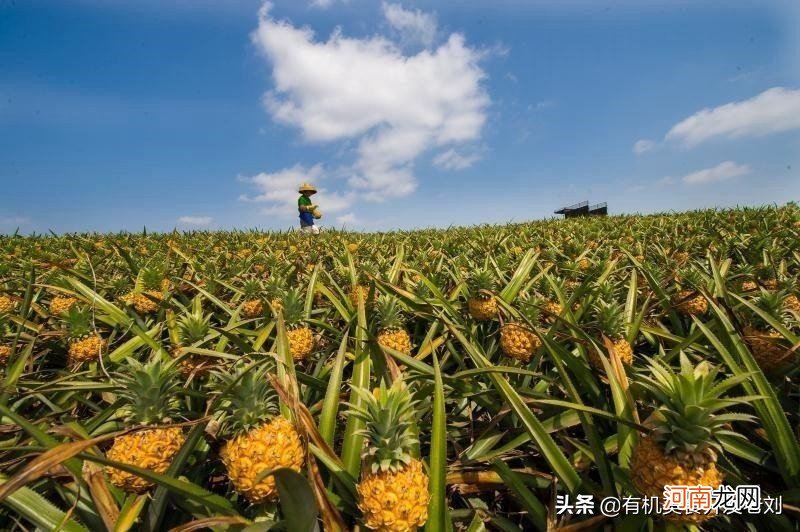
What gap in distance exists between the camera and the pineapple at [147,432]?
1174 millimetres

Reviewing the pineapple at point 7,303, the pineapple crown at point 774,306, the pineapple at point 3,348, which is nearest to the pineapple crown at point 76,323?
the pineapple at point 3,348

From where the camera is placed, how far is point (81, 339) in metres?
2.25

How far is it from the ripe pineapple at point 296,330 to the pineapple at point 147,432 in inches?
31.5

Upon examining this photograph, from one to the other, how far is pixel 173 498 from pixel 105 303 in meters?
1.79

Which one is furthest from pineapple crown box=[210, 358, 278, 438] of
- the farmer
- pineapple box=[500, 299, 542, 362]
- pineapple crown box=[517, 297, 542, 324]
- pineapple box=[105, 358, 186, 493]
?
the farmer

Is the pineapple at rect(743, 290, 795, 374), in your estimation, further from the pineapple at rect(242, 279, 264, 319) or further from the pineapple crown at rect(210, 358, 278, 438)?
the pineapple at rect(242, 279, 264, 319)

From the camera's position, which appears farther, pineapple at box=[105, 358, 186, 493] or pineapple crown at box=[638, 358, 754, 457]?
pineapple at box=[105, 358, 186, 493]

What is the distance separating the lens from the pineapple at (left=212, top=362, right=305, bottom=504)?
42.1 inches

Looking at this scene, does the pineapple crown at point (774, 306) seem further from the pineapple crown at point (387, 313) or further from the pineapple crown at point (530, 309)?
the pineapple crown at point (387, 313)

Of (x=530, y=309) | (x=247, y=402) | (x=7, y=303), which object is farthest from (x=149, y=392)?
(x=7, y=303)

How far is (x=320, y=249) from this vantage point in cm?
558

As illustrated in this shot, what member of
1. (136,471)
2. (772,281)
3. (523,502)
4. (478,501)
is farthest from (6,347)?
(772,281)

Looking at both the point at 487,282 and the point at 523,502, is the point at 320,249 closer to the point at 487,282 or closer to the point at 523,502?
the point at 487,282

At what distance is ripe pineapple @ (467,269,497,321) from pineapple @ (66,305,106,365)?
221cm
